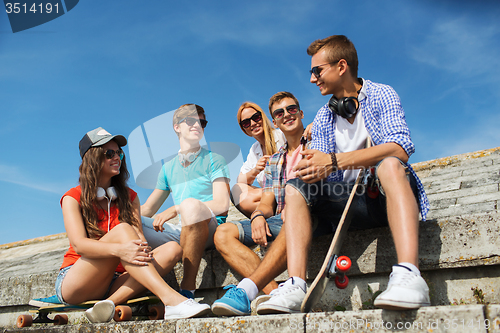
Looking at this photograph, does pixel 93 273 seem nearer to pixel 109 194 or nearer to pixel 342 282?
pixel 109 194

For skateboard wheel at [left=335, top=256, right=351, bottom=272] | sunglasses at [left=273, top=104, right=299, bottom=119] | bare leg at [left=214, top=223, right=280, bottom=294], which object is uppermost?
sunglasses at [left=273, top=104, right=299, bottom=119]

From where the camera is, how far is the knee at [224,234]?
2635mm

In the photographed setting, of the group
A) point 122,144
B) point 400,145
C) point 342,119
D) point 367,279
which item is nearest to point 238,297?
point 367,279

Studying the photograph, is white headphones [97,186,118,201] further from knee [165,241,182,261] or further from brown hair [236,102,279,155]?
brown hair [236,102,279,155]

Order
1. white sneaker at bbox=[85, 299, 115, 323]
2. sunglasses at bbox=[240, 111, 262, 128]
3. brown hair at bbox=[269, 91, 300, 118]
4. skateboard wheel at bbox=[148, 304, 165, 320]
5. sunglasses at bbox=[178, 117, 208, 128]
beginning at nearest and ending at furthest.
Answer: white sneaker at bbox=[85, 299, 115, 323] → skateboard wheel at bbox=[148, 304, 165, 320] → sunglasses at bbox=[178, 117, 208, 128] → brown hair at bbox=[269, 91, 300, 118] → sunglasses at bbox=[240, 111, 262, 128]

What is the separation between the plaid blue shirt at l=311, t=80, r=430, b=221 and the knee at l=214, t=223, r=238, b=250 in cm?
80

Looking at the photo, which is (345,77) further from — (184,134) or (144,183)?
(144,183)

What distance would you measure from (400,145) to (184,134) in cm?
189

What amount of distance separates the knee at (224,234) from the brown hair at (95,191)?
2.14ft

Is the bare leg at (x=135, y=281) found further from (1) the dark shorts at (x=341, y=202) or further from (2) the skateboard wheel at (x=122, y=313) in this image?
(1) the dark shorts at (x=341, y=202)

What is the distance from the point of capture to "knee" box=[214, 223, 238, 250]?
8.64 feet

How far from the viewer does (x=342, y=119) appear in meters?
2.60

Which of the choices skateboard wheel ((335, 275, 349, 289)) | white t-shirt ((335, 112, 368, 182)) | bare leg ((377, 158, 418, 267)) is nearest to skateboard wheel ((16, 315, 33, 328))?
skateboard wheel ((335, 275, 349, 289))

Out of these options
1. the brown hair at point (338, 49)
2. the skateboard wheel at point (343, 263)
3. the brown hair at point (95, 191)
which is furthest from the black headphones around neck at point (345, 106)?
the brown hair at point (95, 191)
